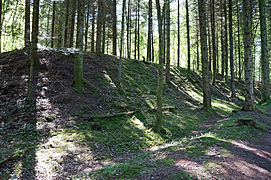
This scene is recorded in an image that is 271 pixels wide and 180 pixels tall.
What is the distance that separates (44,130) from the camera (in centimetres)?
761

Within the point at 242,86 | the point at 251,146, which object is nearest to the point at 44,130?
the point at 251,146

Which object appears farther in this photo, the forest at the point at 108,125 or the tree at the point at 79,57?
the tree at the point at 79,57

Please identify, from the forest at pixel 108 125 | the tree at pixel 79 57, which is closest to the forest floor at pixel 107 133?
the forest at pixel 108 125

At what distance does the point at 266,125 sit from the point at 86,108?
9.75 metres

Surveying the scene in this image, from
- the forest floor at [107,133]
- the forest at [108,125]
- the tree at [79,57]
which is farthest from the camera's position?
the tree at [79,57]

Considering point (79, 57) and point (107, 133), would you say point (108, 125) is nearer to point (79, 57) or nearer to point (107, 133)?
point (107, 133)

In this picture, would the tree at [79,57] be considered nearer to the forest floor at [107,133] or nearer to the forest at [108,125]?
the forest at [108,125]

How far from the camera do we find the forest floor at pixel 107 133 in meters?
4.84

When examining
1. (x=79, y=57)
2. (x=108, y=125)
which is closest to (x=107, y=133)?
(x=108, y=125)

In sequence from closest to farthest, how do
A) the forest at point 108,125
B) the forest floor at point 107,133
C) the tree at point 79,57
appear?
1. the forest floor at point 107,133
2. the forest at point 108,125
3. the tree at point 79,57

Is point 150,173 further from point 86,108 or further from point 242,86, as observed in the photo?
point 242,86

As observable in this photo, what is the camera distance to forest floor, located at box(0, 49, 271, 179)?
484cm

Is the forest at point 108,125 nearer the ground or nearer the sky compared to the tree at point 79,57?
nearer the ground

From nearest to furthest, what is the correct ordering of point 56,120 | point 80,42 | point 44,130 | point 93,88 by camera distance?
point 44,130, point 56,120, point 80,42, point 93,88
